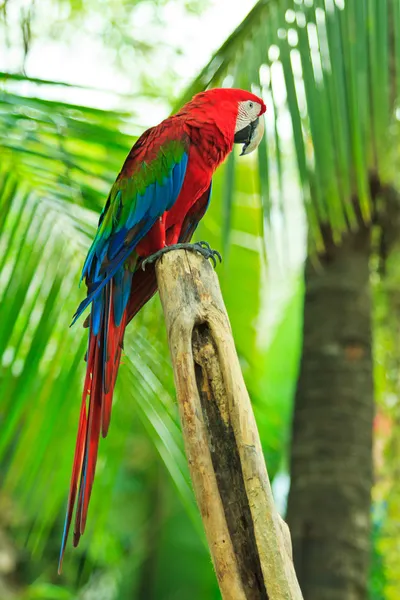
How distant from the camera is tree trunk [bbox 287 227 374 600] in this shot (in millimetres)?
1705

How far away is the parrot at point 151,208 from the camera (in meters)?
1.07

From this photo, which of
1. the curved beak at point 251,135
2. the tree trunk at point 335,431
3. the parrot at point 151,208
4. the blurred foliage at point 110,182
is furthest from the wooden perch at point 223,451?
the tree trunk at point 335,431

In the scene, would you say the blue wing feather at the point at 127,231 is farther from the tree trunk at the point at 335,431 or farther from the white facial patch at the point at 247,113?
the tree trunk at the point at 335,431

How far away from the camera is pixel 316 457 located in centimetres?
178

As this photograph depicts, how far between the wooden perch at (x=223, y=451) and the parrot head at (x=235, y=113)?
1.21 ft

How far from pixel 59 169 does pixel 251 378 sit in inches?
29.8

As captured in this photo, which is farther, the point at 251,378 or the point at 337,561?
the point at 251,378

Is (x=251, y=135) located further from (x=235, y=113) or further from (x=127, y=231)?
(x=127, y=231)

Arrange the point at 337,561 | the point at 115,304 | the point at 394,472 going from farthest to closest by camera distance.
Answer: the point at 394,472 < the point at 337,561 < the point at 115,304

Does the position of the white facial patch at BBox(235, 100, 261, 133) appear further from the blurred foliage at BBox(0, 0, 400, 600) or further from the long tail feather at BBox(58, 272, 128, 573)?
the long tail feather at BBox(58, 272, 128, 573)

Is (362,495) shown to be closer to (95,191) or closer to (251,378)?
(251,378)

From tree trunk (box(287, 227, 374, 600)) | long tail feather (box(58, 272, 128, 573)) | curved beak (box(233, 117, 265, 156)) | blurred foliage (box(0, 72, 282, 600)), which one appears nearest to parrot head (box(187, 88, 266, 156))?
curved beak (box(233, 117, 265, 156))

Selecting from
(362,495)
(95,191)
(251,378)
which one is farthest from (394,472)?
(95,191)

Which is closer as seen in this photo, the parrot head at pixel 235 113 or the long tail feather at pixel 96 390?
the long tail feather at pixel 96 390
